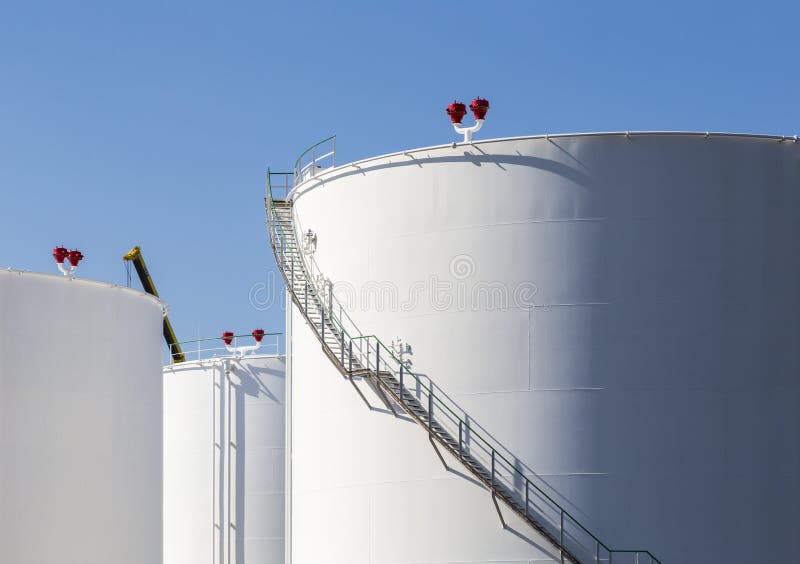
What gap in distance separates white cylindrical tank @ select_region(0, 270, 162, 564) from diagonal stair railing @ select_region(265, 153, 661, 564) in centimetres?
491

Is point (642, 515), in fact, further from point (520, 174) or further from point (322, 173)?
point (322, 173)

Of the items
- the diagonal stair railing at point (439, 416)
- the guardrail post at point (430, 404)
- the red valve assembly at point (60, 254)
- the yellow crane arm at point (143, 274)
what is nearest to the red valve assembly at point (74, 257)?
the red valve assembly at point (60, 254)

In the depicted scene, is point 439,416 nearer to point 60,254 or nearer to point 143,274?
point 60,254

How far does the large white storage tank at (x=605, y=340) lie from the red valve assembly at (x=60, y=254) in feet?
26.9

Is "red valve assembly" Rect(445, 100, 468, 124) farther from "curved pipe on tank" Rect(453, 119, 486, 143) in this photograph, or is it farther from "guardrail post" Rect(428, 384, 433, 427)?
"guardrail post" Rect(428, 384, 433, 427)

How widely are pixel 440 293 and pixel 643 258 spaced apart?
12.0ft

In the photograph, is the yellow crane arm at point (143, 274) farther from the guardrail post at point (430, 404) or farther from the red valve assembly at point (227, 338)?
the guardrail post at point (430, 404)

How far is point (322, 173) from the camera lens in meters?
25.8

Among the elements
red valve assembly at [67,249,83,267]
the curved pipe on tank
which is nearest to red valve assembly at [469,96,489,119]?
the curved pipe on tank

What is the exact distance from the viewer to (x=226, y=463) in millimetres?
37781

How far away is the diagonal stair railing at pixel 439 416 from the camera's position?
22094 millimetres

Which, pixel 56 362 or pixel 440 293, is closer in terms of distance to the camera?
pixel 440 293

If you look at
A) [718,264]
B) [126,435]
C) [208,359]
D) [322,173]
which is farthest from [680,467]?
[208,359]

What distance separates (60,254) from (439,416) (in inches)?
393
